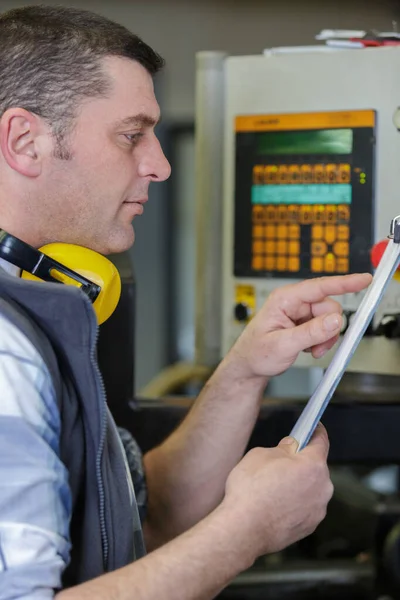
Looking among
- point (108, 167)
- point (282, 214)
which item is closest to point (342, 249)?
point (282, 214)

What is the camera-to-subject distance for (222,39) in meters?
4.38

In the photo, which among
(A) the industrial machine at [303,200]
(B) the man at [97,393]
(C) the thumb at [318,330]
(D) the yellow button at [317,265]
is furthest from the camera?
(D) the yellow button at [317,265]

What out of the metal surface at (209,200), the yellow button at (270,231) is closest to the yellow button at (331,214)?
the yellow button at (270,231)

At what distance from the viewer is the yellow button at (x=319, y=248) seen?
1.48m

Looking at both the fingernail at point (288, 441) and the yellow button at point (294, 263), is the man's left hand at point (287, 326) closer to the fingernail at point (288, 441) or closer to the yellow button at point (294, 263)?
the fingernail at point (288, 441)

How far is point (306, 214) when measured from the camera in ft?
4.90

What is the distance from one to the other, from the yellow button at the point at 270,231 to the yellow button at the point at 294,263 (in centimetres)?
5

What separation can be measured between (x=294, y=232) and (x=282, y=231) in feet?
0.08

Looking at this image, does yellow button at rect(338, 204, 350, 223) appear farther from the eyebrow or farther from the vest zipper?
the vest zipper

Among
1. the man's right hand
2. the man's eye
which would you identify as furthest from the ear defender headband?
the man's right hand

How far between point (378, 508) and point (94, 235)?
1223 mm

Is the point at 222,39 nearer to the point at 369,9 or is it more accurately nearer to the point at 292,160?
the point at 369,9

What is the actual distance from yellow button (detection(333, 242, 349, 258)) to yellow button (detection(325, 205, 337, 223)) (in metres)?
0.04

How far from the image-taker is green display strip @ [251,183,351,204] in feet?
4.80
